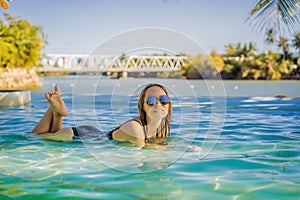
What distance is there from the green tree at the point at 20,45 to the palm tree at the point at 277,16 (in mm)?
17431

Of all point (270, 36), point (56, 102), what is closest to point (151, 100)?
A: point (56, 102)

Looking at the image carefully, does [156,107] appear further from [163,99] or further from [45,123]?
[45,123]

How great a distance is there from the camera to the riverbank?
2150cm

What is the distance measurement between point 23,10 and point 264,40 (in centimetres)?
3152

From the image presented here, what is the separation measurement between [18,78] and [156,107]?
69.4ft

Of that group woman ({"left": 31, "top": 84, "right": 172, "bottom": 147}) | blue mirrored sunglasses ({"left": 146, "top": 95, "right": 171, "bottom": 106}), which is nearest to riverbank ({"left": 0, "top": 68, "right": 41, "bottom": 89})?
woman ({"left": 31, "top": 84, "right": 172, "bottom": 147})

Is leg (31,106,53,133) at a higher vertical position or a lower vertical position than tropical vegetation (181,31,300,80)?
lower

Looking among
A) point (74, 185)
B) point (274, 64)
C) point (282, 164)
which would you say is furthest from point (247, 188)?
point (274, 64)

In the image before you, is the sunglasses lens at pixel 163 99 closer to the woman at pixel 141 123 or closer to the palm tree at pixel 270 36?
the woman at pixel 141 123

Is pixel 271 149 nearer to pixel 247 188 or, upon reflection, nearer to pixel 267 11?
pixel 247 188

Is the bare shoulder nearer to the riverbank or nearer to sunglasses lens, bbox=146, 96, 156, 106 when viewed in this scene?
sunglasses lens, bbox=146, 96, 156, 106

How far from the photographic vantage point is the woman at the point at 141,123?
3834 mm

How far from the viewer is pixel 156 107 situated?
380 cm

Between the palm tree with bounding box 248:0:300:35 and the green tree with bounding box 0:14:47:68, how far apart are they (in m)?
17.4
